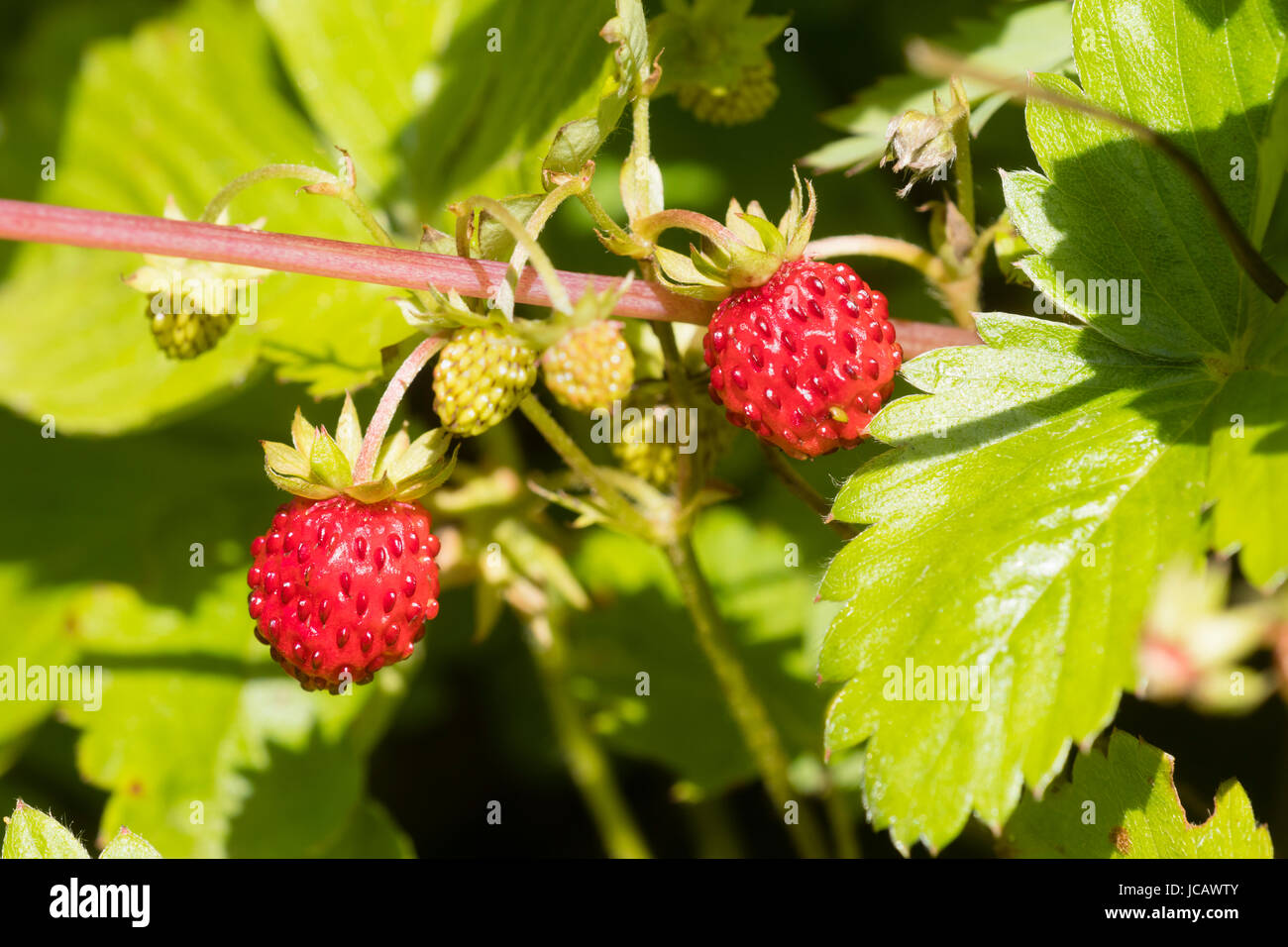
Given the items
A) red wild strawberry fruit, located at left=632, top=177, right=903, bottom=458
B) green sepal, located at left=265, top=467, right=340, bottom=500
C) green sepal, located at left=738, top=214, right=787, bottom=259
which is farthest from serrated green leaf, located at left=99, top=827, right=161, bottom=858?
green sepal, located at left=738, top=214, right=787, bottom=259

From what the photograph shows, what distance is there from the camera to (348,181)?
4.71 feet

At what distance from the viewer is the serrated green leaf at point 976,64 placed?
1.95m

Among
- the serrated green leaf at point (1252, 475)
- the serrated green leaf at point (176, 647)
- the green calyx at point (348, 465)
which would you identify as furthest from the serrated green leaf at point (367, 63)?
the serrated green leaf at point (1252, 475)

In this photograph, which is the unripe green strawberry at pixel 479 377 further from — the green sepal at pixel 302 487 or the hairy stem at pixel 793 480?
the hairy stem at pixel 793 480

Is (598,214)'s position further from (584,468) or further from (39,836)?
(39,836)

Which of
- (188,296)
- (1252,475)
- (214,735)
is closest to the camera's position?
(1252,475)

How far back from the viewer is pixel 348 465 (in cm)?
143

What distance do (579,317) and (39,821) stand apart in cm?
100

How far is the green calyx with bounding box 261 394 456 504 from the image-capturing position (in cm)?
142

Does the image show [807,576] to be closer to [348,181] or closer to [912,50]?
[348,181]

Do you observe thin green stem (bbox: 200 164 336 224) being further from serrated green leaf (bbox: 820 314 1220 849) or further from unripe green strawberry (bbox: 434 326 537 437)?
serrated green leaf (bbox: 820 314 1220 849)

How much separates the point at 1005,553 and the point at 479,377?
644mm

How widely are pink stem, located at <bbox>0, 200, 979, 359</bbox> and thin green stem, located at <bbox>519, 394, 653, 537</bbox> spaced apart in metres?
0.15

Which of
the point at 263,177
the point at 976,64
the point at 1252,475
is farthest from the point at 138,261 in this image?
the point at 1252,475
